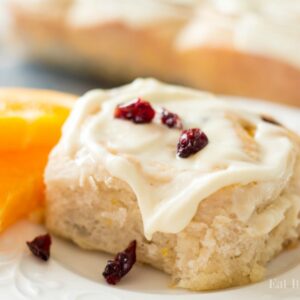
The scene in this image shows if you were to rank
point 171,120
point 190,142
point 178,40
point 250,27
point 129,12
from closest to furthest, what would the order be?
point 190,142
point 171,120
point 250,27
point 178,40
point 129,12

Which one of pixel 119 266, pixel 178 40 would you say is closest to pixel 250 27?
pixel 178 40

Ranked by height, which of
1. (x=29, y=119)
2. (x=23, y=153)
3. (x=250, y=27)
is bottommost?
(x=250, y=27)

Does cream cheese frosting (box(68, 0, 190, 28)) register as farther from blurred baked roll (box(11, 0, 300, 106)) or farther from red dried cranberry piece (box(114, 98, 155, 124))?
red dried cranberry piece (box(114, 98, 155, 124))

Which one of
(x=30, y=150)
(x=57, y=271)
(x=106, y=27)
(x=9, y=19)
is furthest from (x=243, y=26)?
(x=57, y=271)

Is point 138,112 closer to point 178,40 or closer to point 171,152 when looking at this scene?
point 171,152

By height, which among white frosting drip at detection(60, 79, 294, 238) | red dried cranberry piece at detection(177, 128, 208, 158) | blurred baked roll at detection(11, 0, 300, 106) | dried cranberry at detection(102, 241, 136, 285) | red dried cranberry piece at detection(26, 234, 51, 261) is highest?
red dried cranberry piece at detection(177, 128, 208, 158)

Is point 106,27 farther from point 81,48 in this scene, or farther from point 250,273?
point 250,273

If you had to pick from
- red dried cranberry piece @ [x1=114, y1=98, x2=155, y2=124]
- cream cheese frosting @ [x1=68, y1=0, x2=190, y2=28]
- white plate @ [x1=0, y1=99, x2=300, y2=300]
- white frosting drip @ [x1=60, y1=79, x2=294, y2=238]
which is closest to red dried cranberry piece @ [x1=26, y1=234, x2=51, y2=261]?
white plate @ [x1=0, y1=99, x2=300, y2=300]

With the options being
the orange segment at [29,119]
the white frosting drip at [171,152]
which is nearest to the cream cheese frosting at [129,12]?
the orange segment at [29,119]

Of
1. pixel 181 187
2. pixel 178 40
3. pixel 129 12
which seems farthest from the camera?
pixel 129 12
